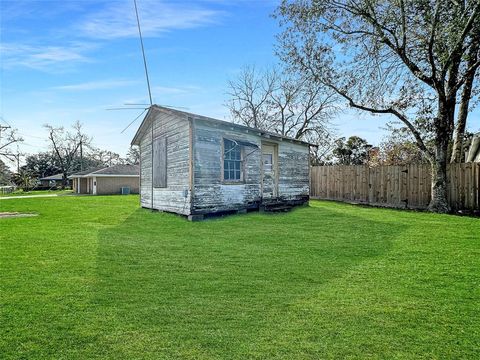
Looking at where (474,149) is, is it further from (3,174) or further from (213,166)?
(3,174)

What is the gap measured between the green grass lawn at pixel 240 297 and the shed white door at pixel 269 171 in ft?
17.9

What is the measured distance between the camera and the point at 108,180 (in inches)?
1201

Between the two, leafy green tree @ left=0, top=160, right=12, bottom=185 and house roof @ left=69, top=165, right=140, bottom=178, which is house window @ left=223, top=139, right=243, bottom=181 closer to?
house roof @ left=69, top=165, right=140, bottom=178

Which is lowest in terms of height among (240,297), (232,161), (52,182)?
(240,297)

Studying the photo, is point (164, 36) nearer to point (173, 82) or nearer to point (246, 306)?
point (173, 82)

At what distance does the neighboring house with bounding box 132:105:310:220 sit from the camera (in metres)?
9.68

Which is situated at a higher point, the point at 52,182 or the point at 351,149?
the point at 351,149

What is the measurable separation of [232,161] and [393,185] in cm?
703

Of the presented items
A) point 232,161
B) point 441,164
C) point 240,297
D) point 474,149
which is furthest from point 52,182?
point 240,297

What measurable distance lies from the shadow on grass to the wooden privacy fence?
18.0 feet

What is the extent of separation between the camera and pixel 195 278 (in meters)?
3.96

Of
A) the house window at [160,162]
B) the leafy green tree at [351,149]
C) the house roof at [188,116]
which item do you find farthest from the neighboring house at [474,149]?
the house window at [160,162]

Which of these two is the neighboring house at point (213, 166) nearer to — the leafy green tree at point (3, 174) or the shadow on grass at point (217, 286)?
the shadow on grass at point (217, 286)

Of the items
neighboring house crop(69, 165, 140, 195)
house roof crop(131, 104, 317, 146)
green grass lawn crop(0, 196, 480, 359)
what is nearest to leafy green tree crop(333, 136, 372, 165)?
house roof crop(131, 104, 317, 146)
